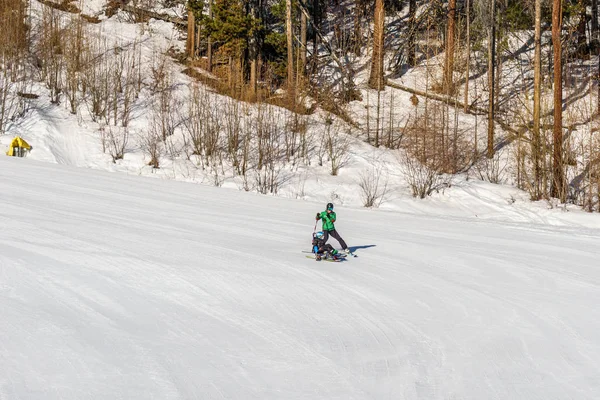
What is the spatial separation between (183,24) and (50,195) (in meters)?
25.1

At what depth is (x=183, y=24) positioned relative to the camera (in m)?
37.6

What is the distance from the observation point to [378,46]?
29.8 meters

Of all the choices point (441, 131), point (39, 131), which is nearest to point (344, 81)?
point (441, 131)

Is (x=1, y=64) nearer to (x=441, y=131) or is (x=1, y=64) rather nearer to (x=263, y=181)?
(x=263, y=181)

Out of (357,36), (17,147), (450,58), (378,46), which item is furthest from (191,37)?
(17,147)

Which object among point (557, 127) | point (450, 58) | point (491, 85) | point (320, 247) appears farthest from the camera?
point (450, 58)

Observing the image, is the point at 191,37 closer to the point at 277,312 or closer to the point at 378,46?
the point at 378,46

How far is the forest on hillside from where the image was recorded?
74.8ft

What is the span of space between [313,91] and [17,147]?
14183mm

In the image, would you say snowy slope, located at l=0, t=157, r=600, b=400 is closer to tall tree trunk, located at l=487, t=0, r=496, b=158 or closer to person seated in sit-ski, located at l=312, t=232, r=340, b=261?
person seated in sit-ski, located at l=312, t=232, r=340, b=261

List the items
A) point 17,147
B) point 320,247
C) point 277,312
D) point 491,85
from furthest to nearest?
point 491,85 → point 17,147 → point 320,247 → point 277,312

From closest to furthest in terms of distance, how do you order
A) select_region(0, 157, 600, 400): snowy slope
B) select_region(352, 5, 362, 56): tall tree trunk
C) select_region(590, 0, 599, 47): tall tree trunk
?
select_region(0, 157, 600, 400): snowy slope → select_region(352, 5, 362, 56): tall tree trunk → select_region(590, 0, 599, 47): tall tree trunk

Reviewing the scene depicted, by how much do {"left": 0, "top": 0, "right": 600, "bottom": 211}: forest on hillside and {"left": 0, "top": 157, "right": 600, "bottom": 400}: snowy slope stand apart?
396 inches

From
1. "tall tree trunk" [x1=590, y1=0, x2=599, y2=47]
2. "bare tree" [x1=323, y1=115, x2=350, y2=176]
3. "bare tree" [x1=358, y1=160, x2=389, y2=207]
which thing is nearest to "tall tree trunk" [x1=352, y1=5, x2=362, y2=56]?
"bare tree" [x1=323, y1=115, x2=350, y2=176]
